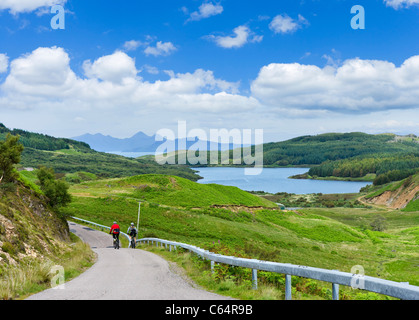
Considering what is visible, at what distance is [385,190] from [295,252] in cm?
12134

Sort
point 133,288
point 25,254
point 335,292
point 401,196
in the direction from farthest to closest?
point 401,196, point 25,254, point 133,288, point 335,292

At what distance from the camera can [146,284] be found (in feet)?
36.4

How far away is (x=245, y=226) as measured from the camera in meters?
58.4

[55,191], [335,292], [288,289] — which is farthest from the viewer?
[55,191]

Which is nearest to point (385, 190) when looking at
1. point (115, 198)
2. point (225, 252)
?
point (115, 198)

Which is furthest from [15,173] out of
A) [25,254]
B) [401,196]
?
[401,196]

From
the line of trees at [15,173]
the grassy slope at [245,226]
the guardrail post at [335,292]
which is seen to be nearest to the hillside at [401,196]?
the grassy slope at [245,226]

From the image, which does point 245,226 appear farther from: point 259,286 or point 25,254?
point 259,286

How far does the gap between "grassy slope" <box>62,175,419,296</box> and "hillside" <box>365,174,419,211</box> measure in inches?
689

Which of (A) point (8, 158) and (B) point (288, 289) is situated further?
(A) point (8, 158)

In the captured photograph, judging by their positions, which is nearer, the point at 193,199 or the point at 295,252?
the point at 295,252

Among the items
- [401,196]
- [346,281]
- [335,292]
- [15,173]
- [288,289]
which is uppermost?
[15,173]

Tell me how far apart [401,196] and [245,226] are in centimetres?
9473
